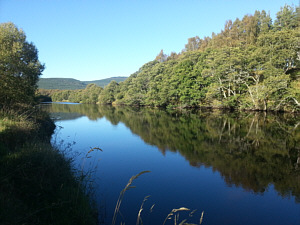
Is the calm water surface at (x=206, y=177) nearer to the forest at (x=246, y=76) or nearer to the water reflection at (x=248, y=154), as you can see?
the water reflection at (x=248, y=154)

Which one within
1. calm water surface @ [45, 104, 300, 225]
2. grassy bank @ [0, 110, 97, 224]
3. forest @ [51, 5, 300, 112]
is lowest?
calm water surface @ [45, 104, 300, 225]

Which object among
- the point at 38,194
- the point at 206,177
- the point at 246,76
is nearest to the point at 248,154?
the point at 206,177

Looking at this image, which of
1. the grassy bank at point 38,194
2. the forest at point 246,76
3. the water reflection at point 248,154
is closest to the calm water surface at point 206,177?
the water reflection at point 248,154

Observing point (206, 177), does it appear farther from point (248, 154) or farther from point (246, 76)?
point (246, 76)

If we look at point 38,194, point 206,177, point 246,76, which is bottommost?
point 206,177

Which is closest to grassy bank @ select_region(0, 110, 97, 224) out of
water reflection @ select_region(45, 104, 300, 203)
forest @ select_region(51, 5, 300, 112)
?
water reflection @ select_region(45, 104, 300, 203)

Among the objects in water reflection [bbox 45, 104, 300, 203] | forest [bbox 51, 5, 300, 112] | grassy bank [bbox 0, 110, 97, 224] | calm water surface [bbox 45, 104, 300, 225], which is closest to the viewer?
grassy bank [bbox 0, 110, 97, 224]

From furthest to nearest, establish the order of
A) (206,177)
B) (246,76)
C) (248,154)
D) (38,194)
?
(246,76) → (248,154) → (206,177) → (38,194)

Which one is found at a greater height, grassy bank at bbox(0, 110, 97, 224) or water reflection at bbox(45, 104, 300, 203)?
grassy bank at bbox(0, 110, 97, 224)

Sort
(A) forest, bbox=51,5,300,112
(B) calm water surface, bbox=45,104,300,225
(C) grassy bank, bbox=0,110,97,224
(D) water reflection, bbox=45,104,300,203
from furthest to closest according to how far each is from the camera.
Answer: (A) forest, bbox=51,5,300,112 → (D) water reflection, bbox=45,104,300,203 → (B) calm water surface, bbox=45,104,300,225 → (C) grassy bank, bbox=0,110,97,224

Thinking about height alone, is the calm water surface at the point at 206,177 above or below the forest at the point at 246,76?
below

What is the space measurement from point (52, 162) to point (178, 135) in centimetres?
1097

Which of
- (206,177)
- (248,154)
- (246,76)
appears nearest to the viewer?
(206,177)

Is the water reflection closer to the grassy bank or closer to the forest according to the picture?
the grassy bank
